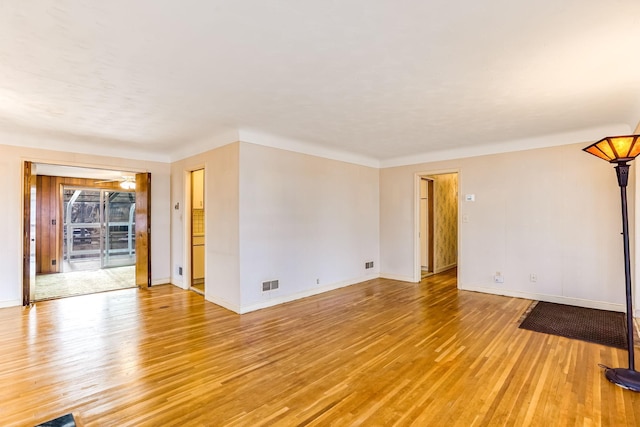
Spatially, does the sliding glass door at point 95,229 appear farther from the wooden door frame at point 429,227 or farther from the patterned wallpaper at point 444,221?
the patterned wallpaper at point 444,221

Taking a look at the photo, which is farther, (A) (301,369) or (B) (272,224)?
(B) (272,224)

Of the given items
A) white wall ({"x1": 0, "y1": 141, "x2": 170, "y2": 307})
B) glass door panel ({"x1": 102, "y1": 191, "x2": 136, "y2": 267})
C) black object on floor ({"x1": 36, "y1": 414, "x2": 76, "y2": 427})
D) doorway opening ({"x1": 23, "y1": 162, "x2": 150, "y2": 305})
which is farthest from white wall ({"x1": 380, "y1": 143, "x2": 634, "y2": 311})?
glass door panel ({"x1": 102, "y1": 191, "x2": 136, "y2": 267})

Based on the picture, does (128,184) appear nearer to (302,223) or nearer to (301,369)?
(302,223)

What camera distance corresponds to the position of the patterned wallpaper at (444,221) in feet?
23.1

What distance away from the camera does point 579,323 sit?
12.6ft

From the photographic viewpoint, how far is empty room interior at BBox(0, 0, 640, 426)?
2059 millimetres

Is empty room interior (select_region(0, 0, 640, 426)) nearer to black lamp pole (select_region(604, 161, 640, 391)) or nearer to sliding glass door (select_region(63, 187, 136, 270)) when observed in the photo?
black lamp pole (select_region(604, 161, 640, 391))

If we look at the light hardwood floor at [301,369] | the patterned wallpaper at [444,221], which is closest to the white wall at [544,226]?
the light hardwood floor at [301,369]

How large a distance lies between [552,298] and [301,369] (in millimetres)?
4144

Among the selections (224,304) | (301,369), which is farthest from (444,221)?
(301,369)

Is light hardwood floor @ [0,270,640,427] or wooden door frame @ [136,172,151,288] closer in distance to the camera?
light hardwood floor @ [0,270,640,427]

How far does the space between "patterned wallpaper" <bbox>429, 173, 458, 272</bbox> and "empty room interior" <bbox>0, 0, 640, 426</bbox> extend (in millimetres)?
152

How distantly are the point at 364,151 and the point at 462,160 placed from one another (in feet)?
5.66

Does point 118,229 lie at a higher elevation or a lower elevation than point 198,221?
lower
